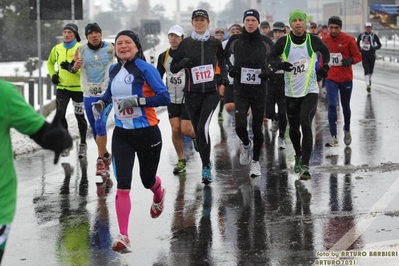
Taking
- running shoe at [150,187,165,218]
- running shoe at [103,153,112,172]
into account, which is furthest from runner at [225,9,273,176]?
running shoe at [150,187,165,218]

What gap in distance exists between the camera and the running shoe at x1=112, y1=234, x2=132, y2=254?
252 inches

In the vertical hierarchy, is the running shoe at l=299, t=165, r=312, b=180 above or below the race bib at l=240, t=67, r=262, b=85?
below

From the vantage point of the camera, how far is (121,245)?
6.40 m

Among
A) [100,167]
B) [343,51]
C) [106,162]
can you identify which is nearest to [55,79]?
[106,162]

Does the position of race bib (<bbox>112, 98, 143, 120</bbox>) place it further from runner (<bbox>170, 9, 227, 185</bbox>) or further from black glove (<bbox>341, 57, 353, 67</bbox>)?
black glove (<bbox>341, 57, 353, 67</bbox>)

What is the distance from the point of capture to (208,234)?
718cm

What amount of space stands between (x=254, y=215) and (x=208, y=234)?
809 millimetres

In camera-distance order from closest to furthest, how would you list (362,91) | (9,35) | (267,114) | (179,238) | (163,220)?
(179,238)
(163,220)
(267,114)
(362,91)
(9,35)

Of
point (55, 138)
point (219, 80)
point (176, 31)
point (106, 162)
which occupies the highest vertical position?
point (176, 31)

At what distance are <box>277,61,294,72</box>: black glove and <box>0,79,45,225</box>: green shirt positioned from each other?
17.4 ft

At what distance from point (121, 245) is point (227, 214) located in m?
1.76

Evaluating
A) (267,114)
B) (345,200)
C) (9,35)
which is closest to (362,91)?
(267,114)

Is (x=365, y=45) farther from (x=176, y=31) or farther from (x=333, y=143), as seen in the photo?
(x=176, y=31)

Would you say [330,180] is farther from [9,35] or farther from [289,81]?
[9,35]
